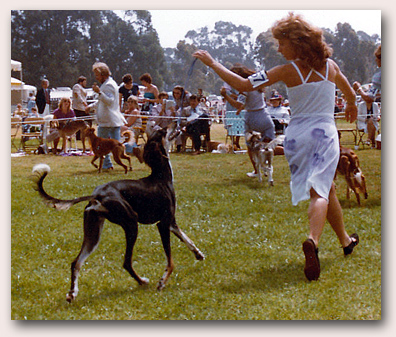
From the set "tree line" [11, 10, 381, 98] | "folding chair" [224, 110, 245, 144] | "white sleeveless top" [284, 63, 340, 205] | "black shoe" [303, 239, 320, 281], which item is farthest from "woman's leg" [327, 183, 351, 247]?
"folding chair" [224, 110, 245, 144]

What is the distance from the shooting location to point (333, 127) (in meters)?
3.76

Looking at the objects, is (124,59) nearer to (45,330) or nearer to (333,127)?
(333,127)

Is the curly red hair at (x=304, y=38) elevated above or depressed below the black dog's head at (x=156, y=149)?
above

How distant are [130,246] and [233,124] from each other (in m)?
4.99

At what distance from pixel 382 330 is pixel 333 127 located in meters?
1.40

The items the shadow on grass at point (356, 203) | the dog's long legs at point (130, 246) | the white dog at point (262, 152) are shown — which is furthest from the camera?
the white dog at point (262, 152)

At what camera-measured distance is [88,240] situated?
3566 millimetres

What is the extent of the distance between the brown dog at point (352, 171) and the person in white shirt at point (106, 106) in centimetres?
206

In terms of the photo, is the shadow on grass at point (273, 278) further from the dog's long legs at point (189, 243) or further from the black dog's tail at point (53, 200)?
the black dog's tail at point (53, 200)

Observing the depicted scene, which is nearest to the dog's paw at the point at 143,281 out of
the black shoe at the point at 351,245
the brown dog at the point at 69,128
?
the black shoe at the point at 351,245

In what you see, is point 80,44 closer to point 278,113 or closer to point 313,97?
point 313,97

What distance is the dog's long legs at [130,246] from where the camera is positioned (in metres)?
3.59

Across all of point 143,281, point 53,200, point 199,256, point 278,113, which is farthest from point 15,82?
point 278,113

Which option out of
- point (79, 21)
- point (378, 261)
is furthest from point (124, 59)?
point (378, 261)
